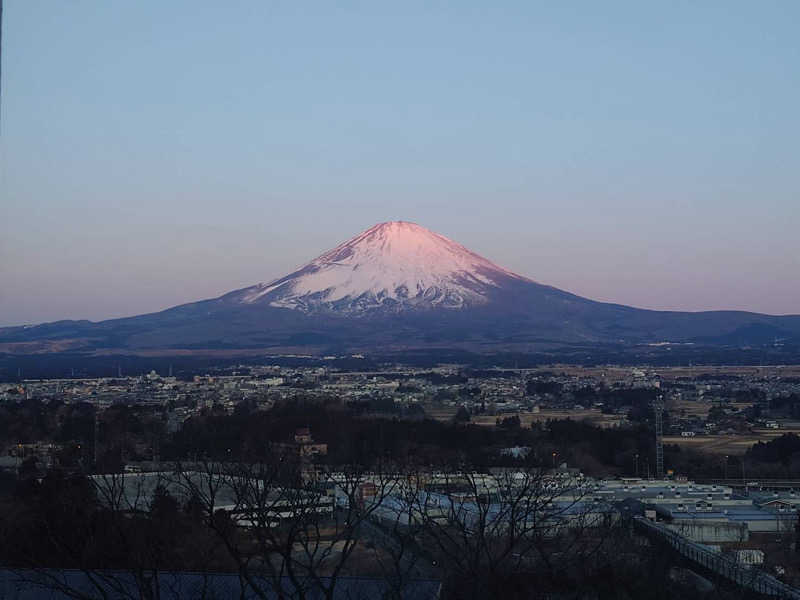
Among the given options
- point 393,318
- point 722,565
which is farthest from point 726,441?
point 393,318

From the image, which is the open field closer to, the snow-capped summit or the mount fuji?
the mount fuji

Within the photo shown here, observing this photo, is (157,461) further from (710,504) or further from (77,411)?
(77,411)

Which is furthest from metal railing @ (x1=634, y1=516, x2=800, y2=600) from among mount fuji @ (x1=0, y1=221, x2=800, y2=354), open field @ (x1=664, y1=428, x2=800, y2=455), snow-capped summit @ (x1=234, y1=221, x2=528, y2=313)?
snow-capped summit @ (x1=234, y1=221, x2=528, y2=313)

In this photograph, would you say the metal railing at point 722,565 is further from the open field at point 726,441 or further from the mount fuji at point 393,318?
the mount fuji at point 393,318

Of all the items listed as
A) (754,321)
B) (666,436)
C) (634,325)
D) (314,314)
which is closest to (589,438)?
(666,436)

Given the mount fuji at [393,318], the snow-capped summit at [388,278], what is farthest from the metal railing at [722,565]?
the snow-capped summit at [388,278]

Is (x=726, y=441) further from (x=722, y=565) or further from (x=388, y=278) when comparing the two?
(x=388, y=278)
